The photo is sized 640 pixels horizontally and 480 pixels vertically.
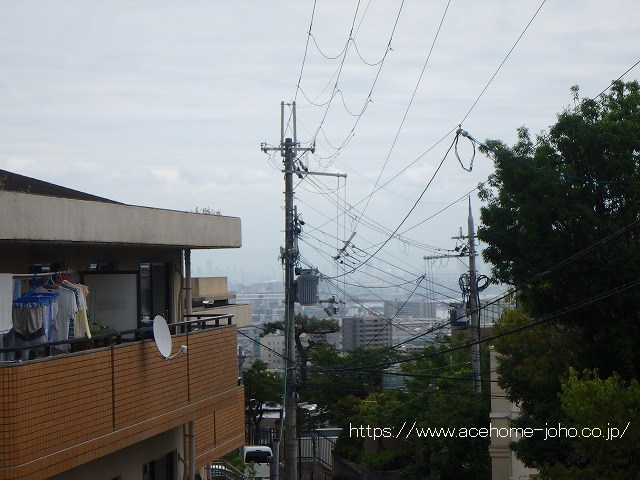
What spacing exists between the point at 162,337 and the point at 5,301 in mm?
2574

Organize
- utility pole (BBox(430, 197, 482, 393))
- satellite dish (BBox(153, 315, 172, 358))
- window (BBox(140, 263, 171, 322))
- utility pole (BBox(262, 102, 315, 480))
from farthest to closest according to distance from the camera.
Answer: utility pole (BBox(430, 197, 482, 393)) → utility pole (BBox(262, 102, 315, 480)) → window (BBox(140, 263, 171, 322)) → satellite dish (BBox(153, 315, 172, 358))

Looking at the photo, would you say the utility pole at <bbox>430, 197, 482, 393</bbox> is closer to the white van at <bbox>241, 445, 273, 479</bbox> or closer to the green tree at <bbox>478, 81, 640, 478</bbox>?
the green tree at <bbox>478, 81, 640, 478</bbox>

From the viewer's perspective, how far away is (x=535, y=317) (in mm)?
20344

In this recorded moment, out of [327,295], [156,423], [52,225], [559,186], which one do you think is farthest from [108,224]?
[327,295]

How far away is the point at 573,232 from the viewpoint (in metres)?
18.9

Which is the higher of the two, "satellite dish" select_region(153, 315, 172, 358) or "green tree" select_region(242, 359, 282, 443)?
"satellite dish" select_region(153, 315, 172, 358)

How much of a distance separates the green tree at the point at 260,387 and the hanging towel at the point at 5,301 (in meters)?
34.1

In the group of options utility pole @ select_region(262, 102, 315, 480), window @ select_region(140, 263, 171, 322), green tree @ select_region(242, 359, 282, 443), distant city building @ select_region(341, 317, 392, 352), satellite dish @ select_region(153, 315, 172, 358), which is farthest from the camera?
distant city building @ select_region(341, 317, 392, 352)

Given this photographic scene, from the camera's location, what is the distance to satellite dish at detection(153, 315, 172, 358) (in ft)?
37.4

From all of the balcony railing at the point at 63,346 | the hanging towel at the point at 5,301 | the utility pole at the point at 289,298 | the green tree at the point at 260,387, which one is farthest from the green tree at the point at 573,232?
the green tree at the point at 260,387

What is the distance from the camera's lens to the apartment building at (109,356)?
29.0ft

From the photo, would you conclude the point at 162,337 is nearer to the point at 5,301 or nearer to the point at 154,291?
the point at 5,301

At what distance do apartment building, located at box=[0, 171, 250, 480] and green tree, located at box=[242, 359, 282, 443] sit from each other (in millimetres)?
26475

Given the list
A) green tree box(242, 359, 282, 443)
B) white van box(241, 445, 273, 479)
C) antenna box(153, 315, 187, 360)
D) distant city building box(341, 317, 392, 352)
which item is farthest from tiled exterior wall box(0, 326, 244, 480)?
distant city building box(341, 317, 392, 352)
